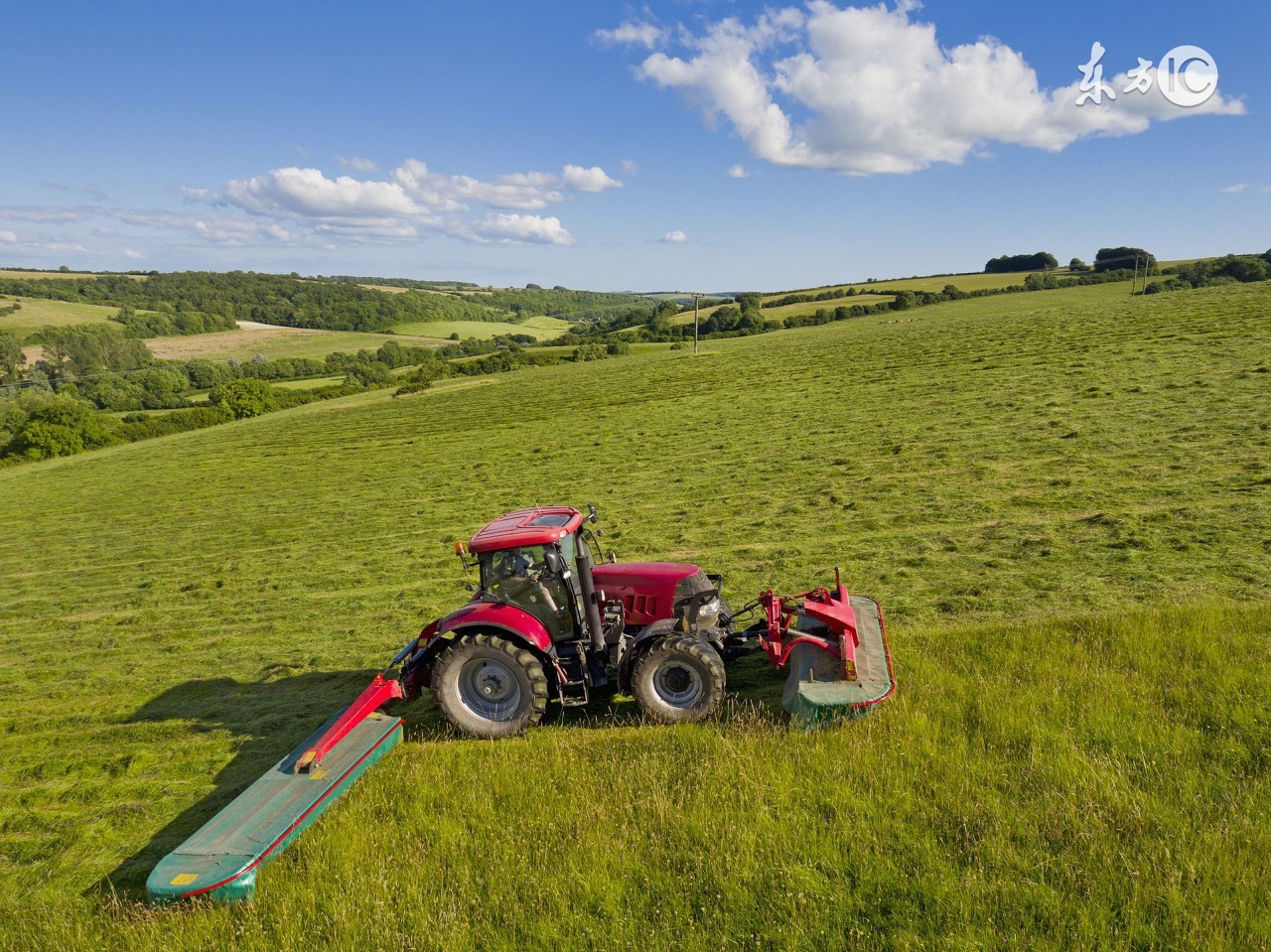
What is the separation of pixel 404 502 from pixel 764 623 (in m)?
17.0

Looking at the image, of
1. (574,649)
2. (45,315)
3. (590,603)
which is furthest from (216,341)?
(590,603)

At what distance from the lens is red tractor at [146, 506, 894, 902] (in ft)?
23.3

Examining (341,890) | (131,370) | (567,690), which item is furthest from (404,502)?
(131,370)

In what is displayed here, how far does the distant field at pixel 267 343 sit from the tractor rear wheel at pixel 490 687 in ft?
360

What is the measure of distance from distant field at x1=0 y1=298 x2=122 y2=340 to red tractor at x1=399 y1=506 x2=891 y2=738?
5398 inches

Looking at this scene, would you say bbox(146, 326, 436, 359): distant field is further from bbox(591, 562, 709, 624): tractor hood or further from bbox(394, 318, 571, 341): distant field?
bbox(591, 562, 709, 624): tractor hood

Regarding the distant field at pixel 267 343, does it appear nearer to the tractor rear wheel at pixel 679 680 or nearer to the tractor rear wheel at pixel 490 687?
the tractor rear wheel at pixel 490 687

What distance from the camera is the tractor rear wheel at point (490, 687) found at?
24.8ft

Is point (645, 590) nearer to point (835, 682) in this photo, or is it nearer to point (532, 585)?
point (532, 585)

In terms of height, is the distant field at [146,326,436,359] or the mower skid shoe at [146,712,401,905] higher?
the distant field at [146,326,436,359]

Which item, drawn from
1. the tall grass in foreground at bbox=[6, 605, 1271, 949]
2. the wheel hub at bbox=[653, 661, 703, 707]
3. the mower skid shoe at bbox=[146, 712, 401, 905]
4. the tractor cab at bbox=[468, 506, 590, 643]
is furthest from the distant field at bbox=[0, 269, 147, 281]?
the tall grass in foreground at bbox=[6, 605, 1271, 949]

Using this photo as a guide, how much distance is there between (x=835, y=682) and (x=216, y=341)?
129697 millimetres

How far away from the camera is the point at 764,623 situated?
28.8ft

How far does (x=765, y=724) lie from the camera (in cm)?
687
